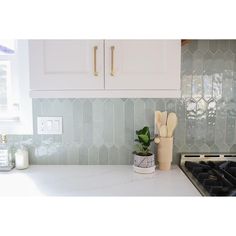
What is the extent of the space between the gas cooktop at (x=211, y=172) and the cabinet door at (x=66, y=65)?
2.22 ft

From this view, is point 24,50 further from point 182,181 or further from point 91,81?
point 182,181

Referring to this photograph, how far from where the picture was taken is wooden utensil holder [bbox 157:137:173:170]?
1.58m

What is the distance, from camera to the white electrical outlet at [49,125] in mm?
1687

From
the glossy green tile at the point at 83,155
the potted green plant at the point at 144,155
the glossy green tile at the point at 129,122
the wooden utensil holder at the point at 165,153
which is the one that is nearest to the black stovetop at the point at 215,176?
the wooden utensil holder at the point at 165,153

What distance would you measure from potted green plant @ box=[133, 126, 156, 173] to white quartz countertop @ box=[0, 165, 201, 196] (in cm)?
4

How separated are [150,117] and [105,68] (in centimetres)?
51

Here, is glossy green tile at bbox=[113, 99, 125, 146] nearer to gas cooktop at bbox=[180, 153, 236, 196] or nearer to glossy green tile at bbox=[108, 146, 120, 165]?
glossy green tile at bbox=[108, 146, 120, 165]

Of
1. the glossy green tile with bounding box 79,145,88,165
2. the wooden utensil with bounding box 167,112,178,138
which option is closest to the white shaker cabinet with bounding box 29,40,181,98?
the wooden utensil with bounding box 167,112,178,138

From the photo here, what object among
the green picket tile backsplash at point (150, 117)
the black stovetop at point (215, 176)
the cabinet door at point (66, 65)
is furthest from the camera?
the green picket tile backsplash at point (150, 117)

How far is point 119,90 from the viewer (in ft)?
4.41

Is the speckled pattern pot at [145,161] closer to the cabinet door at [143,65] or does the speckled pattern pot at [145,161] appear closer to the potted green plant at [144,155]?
the potted green plant at [144,155]
